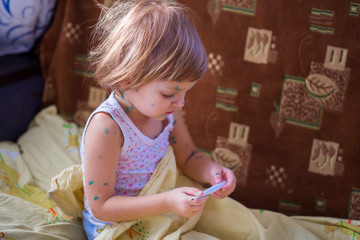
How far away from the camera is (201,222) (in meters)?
1.22

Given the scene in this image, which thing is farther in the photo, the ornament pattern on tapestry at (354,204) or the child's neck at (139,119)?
the ornament pattern on tapestry at (354,204)

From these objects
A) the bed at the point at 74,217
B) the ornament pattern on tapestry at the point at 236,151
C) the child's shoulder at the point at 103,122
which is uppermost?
the child's shoulder at the point at 103,122

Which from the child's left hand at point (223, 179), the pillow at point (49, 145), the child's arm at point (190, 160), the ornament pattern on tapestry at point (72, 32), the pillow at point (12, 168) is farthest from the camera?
the ornament pattern on tapestry at point (72, 32)

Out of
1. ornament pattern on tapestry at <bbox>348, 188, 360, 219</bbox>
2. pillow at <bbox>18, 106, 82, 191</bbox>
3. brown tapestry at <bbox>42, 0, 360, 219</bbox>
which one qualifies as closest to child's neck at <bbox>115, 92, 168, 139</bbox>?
brown tapestry at <bbox>42, 0, 360, 219</bbox>

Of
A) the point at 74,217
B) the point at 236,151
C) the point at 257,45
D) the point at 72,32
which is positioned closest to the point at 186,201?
the point at 74,217

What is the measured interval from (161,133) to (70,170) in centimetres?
29

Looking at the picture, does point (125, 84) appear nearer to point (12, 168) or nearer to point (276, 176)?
point (12, 168)

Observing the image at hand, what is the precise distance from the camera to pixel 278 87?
4.56ft

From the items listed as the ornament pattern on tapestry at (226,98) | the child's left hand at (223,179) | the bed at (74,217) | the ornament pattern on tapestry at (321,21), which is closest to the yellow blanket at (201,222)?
the bed at (74,217)

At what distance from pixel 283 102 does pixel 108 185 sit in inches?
27.2

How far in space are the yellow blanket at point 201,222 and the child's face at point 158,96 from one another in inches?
7.4

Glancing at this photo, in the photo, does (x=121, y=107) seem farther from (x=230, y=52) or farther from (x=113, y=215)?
(x=230, y=52)

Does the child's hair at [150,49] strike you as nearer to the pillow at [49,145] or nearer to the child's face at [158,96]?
the child's face at [158,96]

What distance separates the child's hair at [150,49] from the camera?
0.95m
